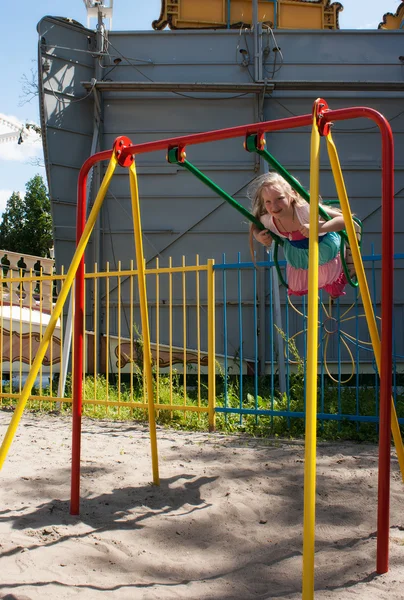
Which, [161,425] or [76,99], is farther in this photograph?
[76,99]

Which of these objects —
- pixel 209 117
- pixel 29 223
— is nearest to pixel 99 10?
pixel 209 117

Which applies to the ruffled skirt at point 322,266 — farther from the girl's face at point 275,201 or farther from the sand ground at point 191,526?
the sand ground at point 191,526

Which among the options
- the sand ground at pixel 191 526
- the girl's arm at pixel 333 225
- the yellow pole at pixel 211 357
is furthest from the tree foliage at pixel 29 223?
the girl's arm at pixel 333 225

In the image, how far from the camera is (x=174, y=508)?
311cm

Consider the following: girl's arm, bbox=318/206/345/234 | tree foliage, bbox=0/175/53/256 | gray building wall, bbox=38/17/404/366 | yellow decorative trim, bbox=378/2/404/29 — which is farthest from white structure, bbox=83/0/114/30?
tree foliage, bbox=0/175/53/256

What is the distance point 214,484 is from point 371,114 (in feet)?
7.81

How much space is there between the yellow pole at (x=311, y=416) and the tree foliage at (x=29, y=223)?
28578mm

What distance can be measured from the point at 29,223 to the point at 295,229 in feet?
95.7

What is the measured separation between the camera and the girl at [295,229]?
3.02 m

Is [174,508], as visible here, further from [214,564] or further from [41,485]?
[41,485]

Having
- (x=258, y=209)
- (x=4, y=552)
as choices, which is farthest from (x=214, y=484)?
(x=258, y=209)

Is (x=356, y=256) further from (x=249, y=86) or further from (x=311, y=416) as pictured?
(x=249, y=86)

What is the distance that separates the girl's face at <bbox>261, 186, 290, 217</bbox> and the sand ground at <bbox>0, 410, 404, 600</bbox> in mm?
1693

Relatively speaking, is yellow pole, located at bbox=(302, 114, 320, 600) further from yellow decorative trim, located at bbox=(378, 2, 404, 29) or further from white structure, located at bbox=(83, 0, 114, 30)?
yellow decorative trim, located at bbox=(378, 2, 404, 29)
